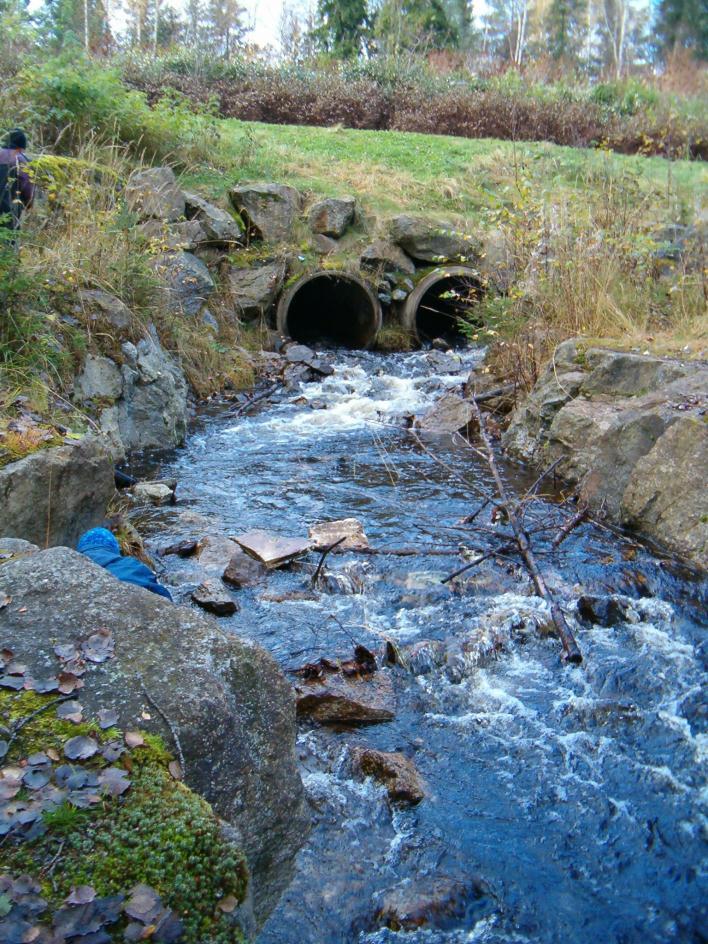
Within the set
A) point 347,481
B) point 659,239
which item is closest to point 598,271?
point 659,239

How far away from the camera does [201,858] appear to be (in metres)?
1.79

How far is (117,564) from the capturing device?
3.52m

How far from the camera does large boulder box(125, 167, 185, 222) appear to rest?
9.71 m

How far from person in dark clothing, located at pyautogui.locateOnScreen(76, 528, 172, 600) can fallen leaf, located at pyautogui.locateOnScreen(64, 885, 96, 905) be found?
1731 mm

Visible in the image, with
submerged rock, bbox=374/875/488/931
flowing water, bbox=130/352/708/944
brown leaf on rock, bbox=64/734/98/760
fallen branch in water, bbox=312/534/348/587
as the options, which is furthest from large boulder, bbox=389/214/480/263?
brown leaf on rock, bbox=64/734/98/760

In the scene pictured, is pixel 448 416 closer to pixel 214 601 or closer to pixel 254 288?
pixel 254 288

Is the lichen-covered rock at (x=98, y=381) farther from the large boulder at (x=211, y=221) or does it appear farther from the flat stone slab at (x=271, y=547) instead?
the large boulder at (x=211, y=221)

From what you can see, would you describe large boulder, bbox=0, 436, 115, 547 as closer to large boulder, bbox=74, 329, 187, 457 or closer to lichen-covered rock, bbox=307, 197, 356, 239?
large boulder, bbox=74, 329, 187, 457

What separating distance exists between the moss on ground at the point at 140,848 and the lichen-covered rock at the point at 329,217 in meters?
11.3

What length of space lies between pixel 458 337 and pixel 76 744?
38.2 feet

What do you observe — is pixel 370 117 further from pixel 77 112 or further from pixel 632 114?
pixel 77 112

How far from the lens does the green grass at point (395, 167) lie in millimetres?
13070

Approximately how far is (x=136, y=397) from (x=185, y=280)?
284 cm

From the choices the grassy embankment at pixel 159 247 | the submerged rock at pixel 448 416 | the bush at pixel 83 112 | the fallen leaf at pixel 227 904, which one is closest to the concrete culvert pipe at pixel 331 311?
the grassy embankment at pixel 159 247
